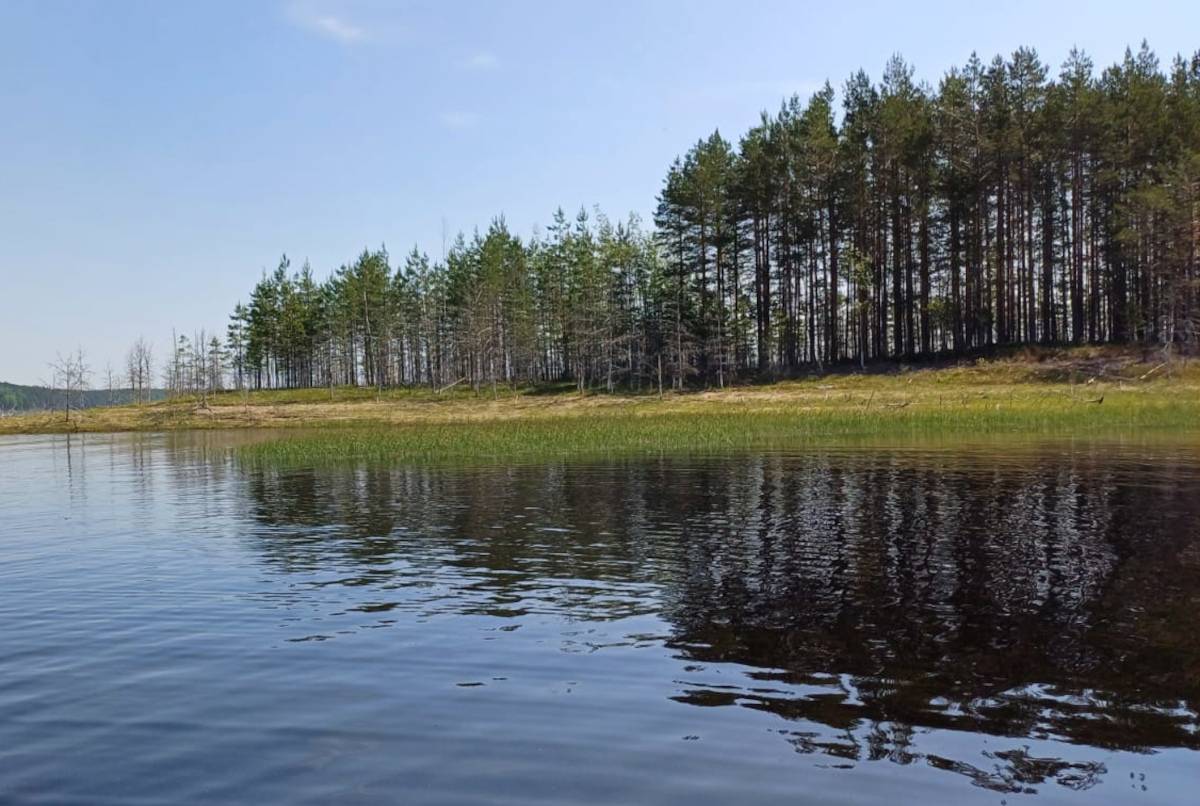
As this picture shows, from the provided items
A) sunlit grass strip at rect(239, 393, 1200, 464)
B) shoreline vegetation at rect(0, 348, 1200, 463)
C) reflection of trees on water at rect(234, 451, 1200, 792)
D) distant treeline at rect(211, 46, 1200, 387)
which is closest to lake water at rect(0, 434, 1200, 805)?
reflection of trees on water at rect(234, 451, 1200, 792)

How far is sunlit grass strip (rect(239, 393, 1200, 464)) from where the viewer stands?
146 ft

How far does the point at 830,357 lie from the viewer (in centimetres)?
7606

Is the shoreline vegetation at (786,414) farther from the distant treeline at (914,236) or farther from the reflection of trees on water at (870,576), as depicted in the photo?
the reflection of trees on water at (870,576)

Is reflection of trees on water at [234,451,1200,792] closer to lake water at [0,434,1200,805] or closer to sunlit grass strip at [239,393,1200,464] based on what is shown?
lake water at [0,434,1200,805]

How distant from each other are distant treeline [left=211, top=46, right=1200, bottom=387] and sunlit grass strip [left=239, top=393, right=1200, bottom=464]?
15898 mm

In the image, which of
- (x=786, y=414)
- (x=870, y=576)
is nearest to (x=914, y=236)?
(x=786, y=414)

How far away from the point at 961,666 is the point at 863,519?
35.7ft

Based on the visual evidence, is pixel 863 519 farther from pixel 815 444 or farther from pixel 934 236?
pixel 934 236

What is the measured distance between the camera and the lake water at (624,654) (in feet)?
24.6

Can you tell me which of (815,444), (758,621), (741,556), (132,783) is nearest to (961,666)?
(758,621)

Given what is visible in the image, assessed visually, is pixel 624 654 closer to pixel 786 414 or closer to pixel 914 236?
pixel 786 414

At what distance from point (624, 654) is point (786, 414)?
4568 centimetres

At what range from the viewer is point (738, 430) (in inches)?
1956

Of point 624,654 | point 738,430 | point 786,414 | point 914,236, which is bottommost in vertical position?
point 624,654
